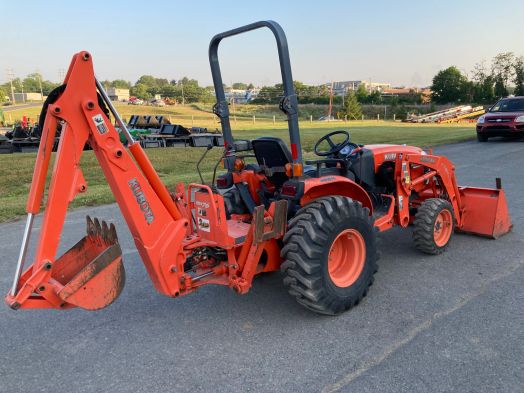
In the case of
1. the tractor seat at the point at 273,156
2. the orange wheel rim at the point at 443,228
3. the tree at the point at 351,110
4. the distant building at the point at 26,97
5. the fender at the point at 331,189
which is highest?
the distant building at the point at 26,97

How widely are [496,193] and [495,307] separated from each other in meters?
2.09

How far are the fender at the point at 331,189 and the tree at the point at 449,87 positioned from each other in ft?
194

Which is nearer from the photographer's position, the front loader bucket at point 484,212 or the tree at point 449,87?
the front loader bucket at point 484,212

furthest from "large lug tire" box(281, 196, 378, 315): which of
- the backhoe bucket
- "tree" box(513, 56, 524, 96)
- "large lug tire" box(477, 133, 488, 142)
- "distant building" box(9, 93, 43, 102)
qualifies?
"distant building" box(9, 93, 43, 102)

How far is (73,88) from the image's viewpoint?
273 centimetres

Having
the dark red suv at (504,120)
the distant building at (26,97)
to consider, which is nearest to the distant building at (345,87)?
the dark red suv at (504,120)

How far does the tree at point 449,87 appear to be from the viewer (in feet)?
186

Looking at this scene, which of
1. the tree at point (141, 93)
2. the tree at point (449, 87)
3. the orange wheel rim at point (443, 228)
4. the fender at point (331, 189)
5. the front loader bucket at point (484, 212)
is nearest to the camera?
the fender at point (331, 189)

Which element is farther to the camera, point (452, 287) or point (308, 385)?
point (452, 287)

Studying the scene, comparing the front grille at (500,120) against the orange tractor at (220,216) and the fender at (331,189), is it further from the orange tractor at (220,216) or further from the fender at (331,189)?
the fender at (331,189)

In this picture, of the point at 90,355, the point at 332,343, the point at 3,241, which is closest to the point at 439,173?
the point at 332,343

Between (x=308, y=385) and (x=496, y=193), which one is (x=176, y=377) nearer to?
(x=308, y=385)

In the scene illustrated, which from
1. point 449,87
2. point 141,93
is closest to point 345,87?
point 449,87

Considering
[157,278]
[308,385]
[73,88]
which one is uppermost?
[73,88]
